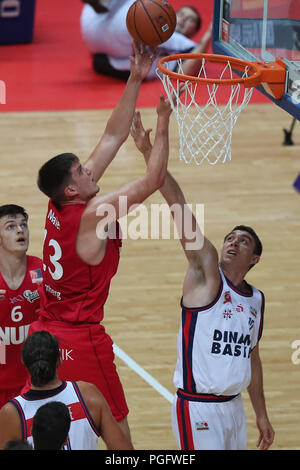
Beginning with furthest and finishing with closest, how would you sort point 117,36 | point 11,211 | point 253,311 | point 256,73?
point 117,36, point 11,211, point 256,73, point 253,311

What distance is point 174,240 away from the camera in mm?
8273

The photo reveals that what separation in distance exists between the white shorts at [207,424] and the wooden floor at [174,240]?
101cm

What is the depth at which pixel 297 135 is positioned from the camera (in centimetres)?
1071

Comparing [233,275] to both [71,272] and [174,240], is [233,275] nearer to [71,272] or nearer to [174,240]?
[71,272]

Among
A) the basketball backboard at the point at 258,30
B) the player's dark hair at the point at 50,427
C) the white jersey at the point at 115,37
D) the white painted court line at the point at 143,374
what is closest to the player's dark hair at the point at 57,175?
the player's dark hair at the point at 50,427

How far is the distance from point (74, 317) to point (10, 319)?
0.66 metres

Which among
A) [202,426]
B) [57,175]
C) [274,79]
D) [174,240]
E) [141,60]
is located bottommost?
[174,240]

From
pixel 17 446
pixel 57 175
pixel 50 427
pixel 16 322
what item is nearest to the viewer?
pixel 17 446

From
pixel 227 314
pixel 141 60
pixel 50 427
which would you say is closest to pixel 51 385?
pixel 50 427

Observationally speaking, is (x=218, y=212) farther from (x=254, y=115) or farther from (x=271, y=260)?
(x=254, y=115)

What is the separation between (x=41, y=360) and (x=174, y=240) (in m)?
4.84

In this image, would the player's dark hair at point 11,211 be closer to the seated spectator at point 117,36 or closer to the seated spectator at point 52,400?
the seated spectator at point 52,400

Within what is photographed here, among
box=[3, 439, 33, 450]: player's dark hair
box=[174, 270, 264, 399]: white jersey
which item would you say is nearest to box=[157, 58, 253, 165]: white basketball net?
box=[174, 270, 264, 399]: white jersey

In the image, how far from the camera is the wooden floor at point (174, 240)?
19.3ft
